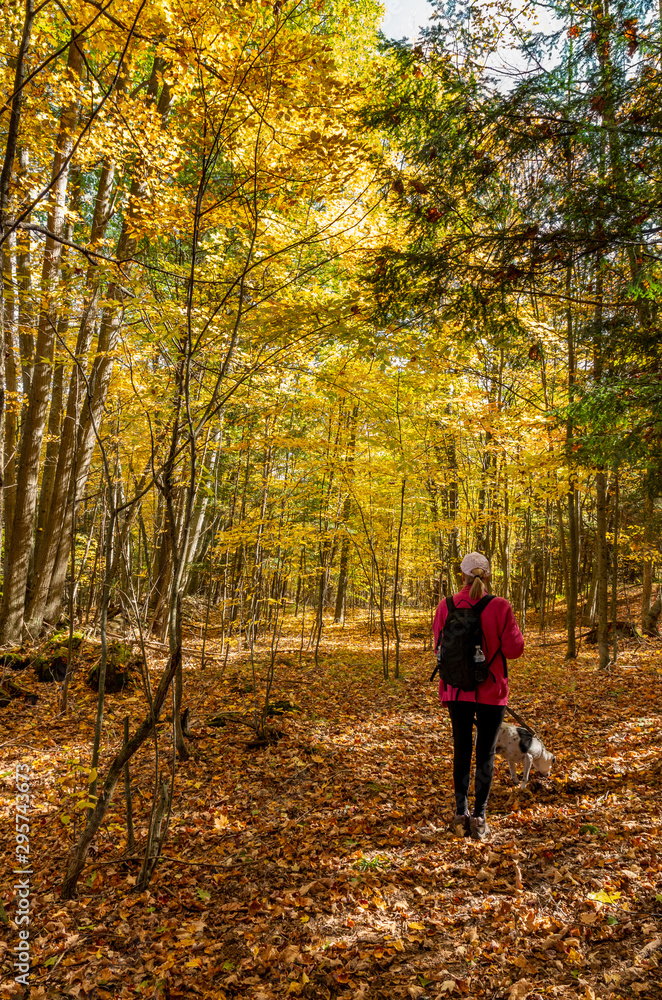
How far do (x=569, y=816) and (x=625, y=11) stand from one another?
6.10 meters

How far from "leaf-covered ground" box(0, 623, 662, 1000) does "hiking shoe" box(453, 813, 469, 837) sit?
6 cm

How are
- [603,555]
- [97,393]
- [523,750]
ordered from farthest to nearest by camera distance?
[603,555] < [97,393] < [523,750]

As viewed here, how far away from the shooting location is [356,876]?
333 cm

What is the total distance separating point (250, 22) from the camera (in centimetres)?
350

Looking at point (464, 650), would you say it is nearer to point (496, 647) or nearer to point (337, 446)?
point (496, 647)

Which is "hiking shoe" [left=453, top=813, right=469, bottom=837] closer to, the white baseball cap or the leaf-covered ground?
the leaf-covered ground

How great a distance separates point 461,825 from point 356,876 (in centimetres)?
86

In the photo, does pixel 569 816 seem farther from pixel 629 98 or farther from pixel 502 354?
pixel 502 354

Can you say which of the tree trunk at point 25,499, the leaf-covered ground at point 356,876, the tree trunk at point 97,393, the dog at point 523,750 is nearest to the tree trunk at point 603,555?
the leaf-covered ground at point 356,876

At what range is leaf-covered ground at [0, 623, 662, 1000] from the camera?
98.5 inches

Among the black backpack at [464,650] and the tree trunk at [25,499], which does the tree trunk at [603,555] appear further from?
the tree trunk at [25,499]

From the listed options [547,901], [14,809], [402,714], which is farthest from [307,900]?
[402,714]

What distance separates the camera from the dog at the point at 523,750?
13.1 ft

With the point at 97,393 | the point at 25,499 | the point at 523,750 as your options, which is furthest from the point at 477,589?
the point at 25,499
